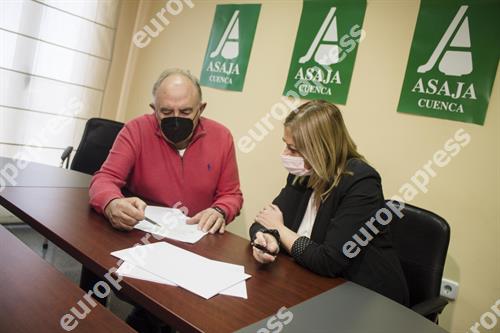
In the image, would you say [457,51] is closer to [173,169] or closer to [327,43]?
[327,43]

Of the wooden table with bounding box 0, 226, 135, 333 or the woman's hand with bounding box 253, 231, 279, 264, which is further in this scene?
the woman's hand with bounding box 253, 231, 279, 264

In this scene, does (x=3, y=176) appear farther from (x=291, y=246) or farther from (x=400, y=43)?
(x=400, y=43)

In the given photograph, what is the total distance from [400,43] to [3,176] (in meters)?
2.00

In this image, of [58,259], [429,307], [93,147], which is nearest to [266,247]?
[429,307]

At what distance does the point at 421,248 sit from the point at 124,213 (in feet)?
3.71

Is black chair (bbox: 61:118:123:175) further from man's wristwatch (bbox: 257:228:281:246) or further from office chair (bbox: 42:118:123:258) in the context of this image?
man's wristwatch (bbox: 257:228:281:246)

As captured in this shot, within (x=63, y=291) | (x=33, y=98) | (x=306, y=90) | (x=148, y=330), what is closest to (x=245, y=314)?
(x=63, y=291)

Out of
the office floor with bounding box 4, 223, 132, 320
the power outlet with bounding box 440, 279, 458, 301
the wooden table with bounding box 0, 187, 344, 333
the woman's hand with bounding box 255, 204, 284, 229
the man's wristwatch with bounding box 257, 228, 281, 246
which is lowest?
the office floor with bounding box 4, 223, 132, 320

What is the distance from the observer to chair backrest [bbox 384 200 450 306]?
1.41 m


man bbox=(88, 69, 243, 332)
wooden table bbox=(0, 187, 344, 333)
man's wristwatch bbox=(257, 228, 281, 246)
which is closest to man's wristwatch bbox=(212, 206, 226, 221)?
man bbox=(88, 69, 243, 332)

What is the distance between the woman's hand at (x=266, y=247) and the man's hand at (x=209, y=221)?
221 mm

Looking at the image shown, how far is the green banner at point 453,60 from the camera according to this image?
1753 mm

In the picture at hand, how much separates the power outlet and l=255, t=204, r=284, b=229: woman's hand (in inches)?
40.5

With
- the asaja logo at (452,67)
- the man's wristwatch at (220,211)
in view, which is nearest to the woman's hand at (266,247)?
the man's wristwatch at (220,211)
